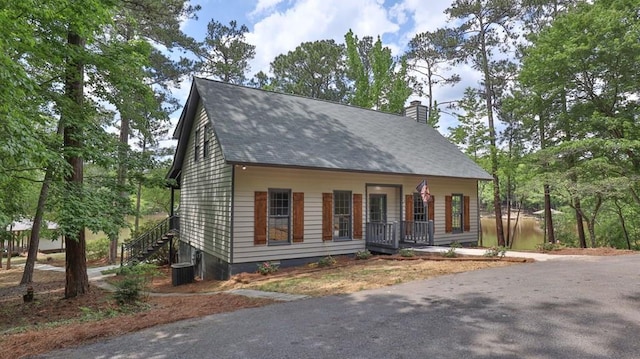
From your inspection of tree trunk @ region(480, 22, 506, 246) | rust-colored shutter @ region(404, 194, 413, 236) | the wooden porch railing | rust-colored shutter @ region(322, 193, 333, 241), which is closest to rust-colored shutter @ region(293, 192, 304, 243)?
rust-colored shutter @ region(322, 193, 333, 241)

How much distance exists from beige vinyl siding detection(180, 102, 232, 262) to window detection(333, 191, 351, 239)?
3.67 meters

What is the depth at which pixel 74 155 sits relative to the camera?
7.73 meters

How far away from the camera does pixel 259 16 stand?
68.6ft

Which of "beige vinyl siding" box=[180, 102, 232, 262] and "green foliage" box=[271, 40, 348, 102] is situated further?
"green foliage" box=[271, 40, 348, 102]

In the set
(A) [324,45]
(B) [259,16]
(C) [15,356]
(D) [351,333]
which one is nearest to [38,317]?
(C) [15,356]

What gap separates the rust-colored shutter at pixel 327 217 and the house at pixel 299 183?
1.3 inches

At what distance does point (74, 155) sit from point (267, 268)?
5394 millimetres

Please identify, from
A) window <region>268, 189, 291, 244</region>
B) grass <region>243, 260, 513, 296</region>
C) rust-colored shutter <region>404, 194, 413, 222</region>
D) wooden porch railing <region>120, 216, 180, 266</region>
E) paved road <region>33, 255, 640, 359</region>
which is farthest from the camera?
wooden porch railing <region>120, 216, 180, 266</region>

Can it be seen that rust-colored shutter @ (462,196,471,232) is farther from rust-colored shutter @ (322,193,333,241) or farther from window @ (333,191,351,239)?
rust-colored shutter @ (322,193,333,241)

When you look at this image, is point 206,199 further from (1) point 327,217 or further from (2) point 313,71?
(2) point 313,71

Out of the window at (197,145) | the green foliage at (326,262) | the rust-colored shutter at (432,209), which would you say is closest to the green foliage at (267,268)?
the green foliage at (326,262)

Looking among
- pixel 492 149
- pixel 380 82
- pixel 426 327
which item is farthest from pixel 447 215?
pixel 380 82

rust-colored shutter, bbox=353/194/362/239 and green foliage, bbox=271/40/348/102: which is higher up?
green foliage, bbox=271/40/348/102

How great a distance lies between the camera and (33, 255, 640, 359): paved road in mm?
3783
